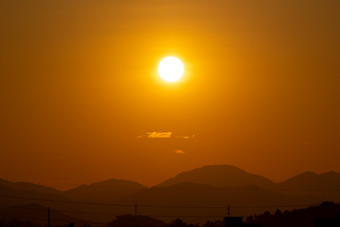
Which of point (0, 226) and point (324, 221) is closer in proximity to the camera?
point (324, 221)

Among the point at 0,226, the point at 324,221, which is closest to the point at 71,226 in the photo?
the point at 0,226

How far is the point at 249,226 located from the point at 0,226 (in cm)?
3971

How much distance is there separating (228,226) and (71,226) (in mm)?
20520

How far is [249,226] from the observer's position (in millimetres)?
105062

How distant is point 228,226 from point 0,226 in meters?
36.1

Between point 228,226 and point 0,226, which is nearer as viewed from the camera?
point 228,226

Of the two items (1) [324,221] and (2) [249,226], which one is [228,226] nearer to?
(2) [249,226]

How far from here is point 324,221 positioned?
341 ft

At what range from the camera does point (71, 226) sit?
351 feet

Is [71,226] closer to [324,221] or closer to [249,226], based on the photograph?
[249,226]

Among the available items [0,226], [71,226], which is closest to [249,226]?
[71,226]

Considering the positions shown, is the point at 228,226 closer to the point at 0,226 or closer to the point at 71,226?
the point at 71,226

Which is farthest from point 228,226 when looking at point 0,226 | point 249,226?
point 0,226

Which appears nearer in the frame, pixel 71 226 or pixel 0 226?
pixel 71 226
